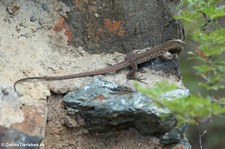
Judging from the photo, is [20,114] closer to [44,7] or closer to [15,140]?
[15,140]

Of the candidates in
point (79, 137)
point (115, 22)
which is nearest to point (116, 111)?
point (79, 137)

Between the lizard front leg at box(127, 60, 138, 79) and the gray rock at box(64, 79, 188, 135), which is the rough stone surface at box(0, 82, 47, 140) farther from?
the lizard front leg at box(127, 60, 138, 79)

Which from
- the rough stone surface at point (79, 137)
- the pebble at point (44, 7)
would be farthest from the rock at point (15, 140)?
the pebble at point (44, 7)

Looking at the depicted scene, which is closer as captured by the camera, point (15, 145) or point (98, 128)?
point (15, 145)

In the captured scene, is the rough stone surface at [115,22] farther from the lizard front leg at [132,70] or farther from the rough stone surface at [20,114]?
Result: the rough stone surface at [20,114]

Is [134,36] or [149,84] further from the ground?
[134,36]

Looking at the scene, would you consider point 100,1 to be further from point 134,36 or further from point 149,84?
point 149,84

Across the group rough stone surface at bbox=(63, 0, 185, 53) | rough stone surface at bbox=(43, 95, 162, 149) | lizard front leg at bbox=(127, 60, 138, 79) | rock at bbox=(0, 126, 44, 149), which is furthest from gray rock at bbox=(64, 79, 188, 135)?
rough stone surface at bbox=(63, 0, 185, 53)

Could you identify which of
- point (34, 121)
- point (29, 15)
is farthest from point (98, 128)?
point (29, 15)
